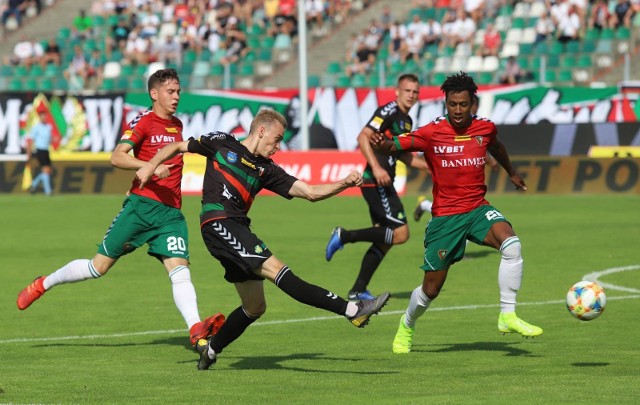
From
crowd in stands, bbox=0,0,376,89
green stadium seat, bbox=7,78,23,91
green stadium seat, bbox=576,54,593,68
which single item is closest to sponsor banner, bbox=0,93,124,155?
crowd in stands, bbox=0,0,376,89

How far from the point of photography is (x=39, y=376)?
32.3 feet

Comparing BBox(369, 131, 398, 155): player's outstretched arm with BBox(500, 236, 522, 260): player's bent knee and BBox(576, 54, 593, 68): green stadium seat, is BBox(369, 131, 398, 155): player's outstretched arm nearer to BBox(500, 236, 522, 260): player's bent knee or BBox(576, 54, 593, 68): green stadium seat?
BBox(500, 236, 522, 260): player's bent knee

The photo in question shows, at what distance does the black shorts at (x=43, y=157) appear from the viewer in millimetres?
33719

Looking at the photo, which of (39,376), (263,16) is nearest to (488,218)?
(39,376)

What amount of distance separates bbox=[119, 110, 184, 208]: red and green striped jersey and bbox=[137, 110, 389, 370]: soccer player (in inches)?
50.9

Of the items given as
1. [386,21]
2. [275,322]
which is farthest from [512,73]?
[275,322]

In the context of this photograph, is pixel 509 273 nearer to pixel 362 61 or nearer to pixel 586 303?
pixel 586 303

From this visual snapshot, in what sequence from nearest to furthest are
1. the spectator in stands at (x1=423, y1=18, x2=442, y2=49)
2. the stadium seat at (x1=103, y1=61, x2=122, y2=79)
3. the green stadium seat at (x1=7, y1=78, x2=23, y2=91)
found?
the spectator in stands at (x1=423, y1=18, x2=442, y2=49) → the green stadium seat at (x1=7, y1=78, x2=23, y2=91) → the stadium seat at (x1=103, y1=61, x2=122, y2=79)

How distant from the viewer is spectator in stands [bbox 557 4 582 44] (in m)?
35.9

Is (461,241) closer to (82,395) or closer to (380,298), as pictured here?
(380,298)

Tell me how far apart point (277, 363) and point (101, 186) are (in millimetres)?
24236

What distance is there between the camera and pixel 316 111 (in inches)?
1431

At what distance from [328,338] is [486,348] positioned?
153cm

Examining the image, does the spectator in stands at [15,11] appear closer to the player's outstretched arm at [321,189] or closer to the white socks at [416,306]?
the white socks at [416,306]
